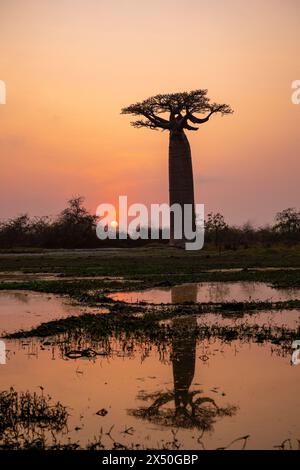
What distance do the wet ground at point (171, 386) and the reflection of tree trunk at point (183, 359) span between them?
0.01 m

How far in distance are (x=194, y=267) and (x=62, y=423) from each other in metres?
21.7

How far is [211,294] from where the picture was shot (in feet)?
54.7

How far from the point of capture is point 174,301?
1515 centimetres

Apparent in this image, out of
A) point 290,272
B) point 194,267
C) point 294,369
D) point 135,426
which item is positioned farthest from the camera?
point 194,267

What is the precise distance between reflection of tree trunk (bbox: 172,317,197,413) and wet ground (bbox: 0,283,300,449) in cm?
1

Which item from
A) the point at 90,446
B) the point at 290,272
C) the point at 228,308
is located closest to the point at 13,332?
the point at 228,308

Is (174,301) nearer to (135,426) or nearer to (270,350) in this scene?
(270,350)

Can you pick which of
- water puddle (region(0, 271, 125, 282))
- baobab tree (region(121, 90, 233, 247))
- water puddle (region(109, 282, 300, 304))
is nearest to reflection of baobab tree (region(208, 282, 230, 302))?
water puddle (region(109, 282, 300, 304))

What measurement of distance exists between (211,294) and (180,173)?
26.2 m

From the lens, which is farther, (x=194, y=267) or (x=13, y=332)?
(x=194, y=267)

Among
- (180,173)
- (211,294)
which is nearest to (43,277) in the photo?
(211,294)

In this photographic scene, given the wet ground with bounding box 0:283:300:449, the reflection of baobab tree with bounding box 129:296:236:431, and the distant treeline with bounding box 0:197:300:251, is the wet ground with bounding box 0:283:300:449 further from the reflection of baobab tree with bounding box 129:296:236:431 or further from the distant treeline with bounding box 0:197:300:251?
the distant treeline with bounding box 0:197:300:251

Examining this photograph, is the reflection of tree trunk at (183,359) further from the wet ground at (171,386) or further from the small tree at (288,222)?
the small tree at (288,222)
